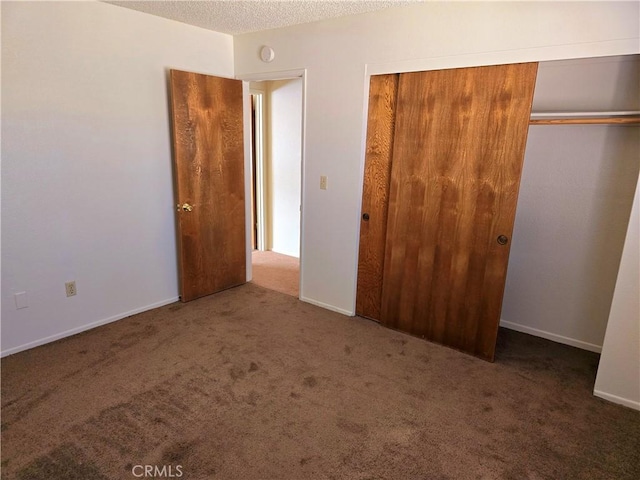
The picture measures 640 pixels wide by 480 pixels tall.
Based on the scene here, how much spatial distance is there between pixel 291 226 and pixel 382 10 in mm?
2813

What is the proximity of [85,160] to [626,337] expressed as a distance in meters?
3.62

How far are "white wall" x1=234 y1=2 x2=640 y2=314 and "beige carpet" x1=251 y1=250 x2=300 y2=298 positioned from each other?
42cm

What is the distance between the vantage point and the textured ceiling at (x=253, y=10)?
8.61 feet

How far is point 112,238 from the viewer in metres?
3.04

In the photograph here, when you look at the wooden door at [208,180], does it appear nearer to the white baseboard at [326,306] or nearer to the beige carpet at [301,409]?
the beige carpet at [301,409]

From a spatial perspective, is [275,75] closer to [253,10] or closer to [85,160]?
[253,10]

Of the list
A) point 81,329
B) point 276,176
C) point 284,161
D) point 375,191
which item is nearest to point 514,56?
point 375,191

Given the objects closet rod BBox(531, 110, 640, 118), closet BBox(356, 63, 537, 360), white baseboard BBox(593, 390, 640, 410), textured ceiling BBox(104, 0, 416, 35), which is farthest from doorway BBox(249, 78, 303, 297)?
white baseboard BBox(593, 390, 640, 410)

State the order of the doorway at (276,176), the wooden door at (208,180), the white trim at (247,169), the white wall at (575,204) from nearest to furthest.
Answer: the white wall at (575,204), the wooden door at (208,180), the white trim at (247,169), the doorway at (276,176)

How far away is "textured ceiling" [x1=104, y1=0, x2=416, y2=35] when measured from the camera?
2.62m

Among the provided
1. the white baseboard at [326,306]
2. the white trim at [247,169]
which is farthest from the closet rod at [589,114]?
the white trim at [247,169]

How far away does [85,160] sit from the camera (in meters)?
2.78

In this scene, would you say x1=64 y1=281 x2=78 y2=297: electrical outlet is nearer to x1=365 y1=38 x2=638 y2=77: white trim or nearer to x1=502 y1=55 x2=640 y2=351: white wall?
x1=365 y1=38 x2=638 y2=77: white trim

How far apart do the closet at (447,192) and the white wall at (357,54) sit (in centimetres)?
11
